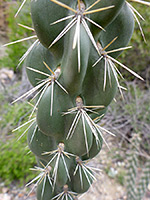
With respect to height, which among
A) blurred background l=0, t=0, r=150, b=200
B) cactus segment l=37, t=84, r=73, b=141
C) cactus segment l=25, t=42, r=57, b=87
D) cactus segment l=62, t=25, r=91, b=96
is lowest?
blurred background l=0, t=0, r=150, b=200

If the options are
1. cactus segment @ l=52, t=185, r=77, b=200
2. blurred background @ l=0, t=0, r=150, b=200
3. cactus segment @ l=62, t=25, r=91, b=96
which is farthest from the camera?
blurred background @ l=0, t=0, r=150, b=200

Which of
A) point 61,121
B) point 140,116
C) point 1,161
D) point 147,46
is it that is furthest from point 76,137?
point 147,46

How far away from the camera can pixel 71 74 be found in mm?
517

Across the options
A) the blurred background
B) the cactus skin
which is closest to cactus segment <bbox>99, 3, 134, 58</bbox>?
the cactus skin

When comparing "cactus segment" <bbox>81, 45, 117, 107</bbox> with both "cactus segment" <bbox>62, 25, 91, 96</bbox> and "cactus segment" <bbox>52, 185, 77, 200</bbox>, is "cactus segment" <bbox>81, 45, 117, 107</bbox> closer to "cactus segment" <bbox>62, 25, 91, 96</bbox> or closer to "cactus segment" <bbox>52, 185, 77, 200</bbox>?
"cactus segment" <bbox>62, 25, 91, 96</bbox>

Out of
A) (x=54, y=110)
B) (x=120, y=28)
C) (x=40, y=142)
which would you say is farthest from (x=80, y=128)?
(x=120, y=28)

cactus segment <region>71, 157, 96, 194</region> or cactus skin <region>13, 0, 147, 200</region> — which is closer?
cactus skin <region>13, 0, 147, 200</region>

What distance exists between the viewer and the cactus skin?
1.64ft

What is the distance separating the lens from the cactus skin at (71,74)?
500 millimetres

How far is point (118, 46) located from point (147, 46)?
239cm

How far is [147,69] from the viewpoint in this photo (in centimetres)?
303

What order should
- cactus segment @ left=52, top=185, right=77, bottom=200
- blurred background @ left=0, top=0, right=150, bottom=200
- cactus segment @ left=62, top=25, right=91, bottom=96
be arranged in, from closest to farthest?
cactus segment @ left=62, top=25, right=91, bottom=96, cactus segment @ left=52, top=185, right=77, bottom=200, blurred background @ left=0, top=0, right=150, bottom=200

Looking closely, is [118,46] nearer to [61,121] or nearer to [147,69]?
[61,121]

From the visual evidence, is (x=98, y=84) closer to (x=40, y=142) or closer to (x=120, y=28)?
(x=120, y=28)
